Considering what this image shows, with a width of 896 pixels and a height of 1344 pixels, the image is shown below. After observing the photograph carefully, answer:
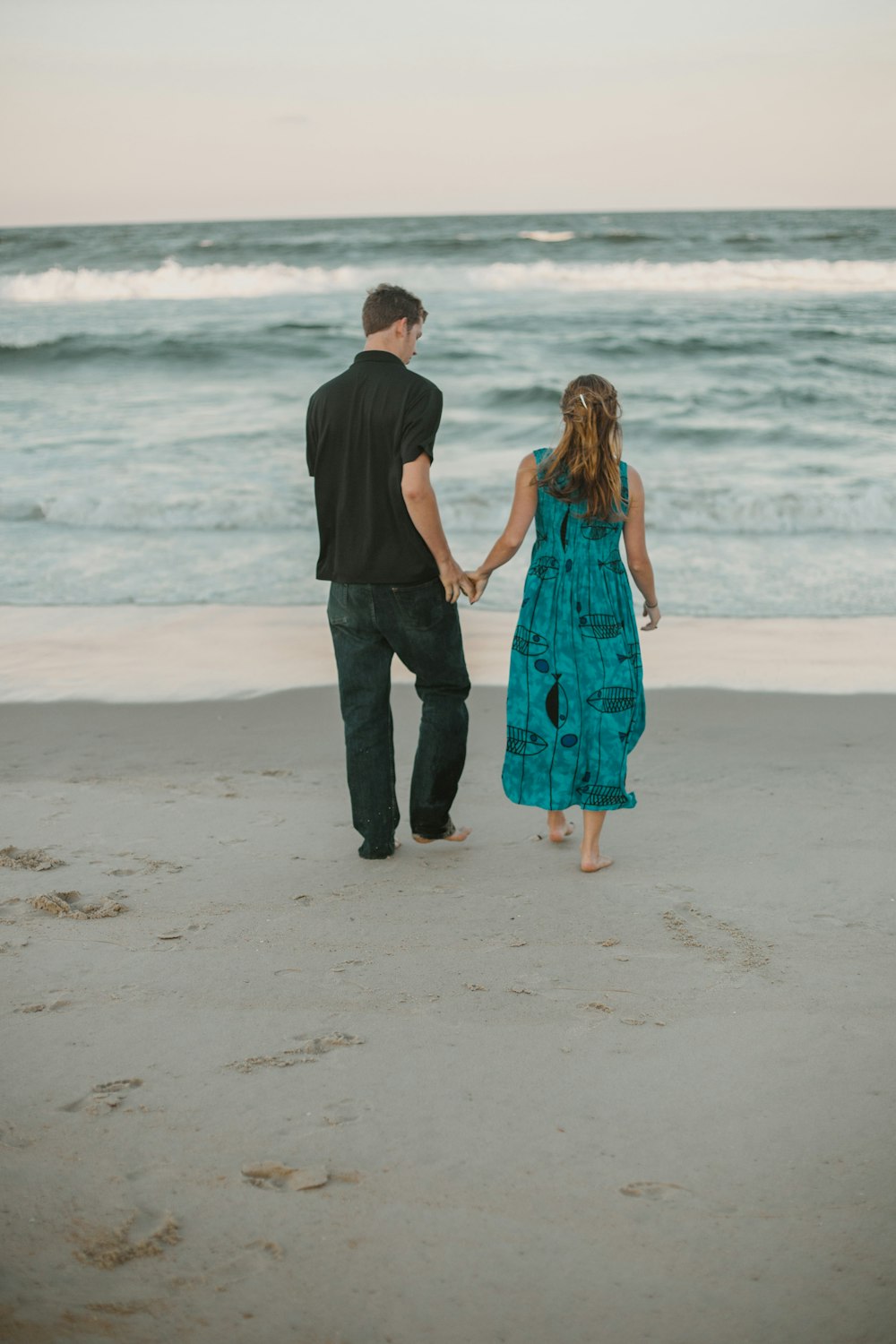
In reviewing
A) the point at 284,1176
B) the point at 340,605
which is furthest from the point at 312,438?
the point at 284,1176

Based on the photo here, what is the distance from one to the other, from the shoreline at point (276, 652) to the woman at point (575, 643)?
1.83 m

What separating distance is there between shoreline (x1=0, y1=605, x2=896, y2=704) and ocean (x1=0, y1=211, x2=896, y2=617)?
353mm

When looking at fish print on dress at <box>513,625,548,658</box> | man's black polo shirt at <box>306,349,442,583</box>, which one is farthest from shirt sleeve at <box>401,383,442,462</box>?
fish print on dress at <box>513,625,548,658</box>

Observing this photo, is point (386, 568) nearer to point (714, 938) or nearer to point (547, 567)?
point (547, 567)

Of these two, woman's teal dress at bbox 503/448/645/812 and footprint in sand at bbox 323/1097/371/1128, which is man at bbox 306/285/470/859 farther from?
footprint in sand at bbox 323/1097/371/1128

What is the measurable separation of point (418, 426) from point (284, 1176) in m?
2.08

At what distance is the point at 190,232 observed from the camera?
1583 inches

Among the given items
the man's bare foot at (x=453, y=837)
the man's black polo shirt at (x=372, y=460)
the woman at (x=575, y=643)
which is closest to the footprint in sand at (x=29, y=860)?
the man's bare foot at (x=453, y=837)

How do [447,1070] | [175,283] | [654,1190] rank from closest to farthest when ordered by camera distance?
[654,1190]
[447,1070]
[175,283]

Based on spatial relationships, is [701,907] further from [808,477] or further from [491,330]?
[491,330]

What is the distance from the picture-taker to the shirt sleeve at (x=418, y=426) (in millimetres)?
3434

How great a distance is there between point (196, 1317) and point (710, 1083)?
1.13m

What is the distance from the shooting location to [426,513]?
11.4ft

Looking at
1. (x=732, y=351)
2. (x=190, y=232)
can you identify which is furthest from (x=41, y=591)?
(x=190, y=232)
